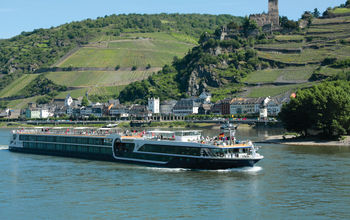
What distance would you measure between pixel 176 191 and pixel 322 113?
138 feet

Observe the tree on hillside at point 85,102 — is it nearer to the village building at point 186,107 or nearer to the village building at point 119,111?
the village building at point 119,111

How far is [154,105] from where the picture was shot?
17288 centimetres

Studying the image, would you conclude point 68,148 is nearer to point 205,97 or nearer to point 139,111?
point 139,111

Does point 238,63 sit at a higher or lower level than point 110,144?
higher

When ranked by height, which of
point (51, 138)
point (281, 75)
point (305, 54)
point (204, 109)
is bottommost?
point (51, 138)

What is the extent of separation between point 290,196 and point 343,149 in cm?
3103

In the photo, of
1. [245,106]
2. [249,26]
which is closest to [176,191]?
[245,106]

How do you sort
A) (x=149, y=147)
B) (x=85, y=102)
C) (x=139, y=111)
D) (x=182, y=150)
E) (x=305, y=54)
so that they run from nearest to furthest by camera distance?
(x=182, y=150) < (x=149, y=147) < (x=139, y=111) < (x=305, y=54) < (x=85, y=102)

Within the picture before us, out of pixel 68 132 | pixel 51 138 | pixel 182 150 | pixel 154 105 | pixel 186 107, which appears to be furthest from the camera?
pixel 154 105

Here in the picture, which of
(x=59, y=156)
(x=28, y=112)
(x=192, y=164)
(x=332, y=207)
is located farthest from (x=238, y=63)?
(x=332, y=207)

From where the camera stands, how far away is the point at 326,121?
7600cm

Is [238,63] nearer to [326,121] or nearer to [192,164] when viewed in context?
[326,121]

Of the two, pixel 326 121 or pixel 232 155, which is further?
pixel 326 121

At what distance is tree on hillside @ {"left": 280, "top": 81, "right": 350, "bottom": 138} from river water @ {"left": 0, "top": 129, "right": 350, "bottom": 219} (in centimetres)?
1987
